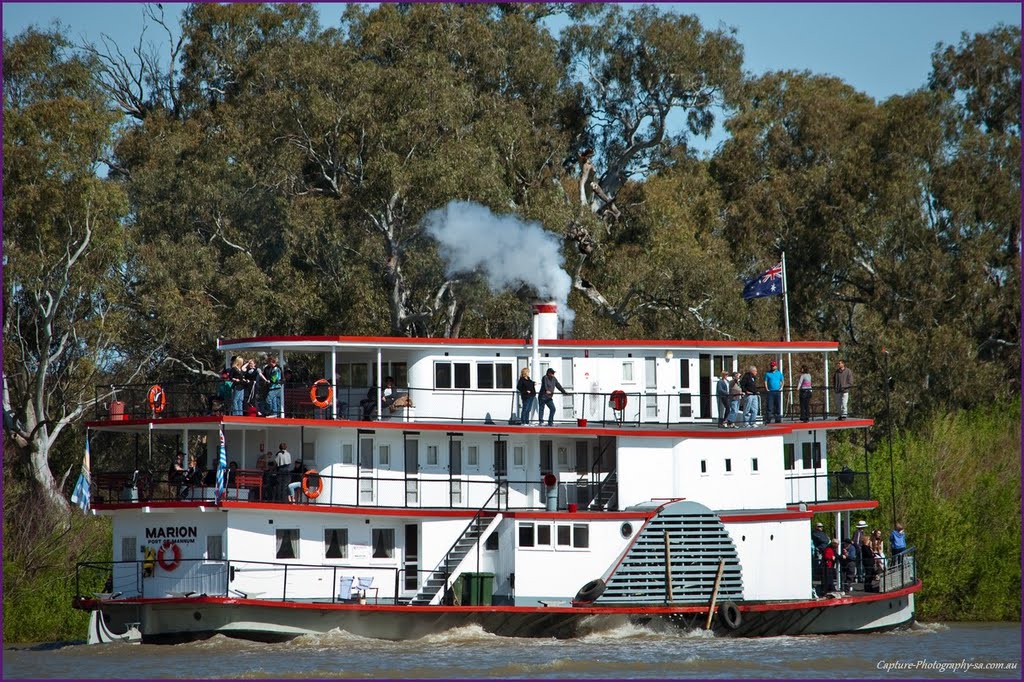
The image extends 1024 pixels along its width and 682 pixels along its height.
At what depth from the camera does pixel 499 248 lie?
1809 inches

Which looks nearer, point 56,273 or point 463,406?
point 463,406

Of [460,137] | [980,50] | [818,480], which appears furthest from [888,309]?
[818,480]

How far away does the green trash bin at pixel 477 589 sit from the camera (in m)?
33.4

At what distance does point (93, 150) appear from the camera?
→ 48094 mm

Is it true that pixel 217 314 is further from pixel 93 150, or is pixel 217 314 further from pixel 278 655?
pixel 278 655

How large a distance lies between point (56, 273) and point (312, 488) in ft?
57.2

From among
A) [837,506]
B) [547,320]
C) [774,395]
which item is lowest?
[837,506]

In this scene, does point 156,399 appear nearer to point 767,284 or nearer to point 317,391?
point 317,391

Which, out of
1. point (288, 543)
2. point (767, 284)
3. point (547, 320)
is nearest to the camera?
point (288, 543)

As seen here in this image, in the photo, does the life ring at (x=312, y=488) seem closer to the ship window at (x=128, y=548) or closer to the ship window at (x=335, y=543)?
the ship window at (x=335, y=543)

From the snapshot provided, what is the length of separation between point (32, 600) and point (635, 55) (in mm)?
28487

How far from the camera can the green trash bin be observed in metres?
33.4

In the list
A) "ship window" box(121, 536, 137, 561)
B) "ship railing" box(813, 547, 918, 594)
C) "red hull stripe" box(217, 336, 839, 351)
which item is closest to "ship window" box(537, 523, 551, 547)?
"red hull stripe" box(217, 336, 839, 351)

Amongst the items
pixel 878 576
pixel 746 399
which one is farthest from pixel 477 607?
pixel 878 576
